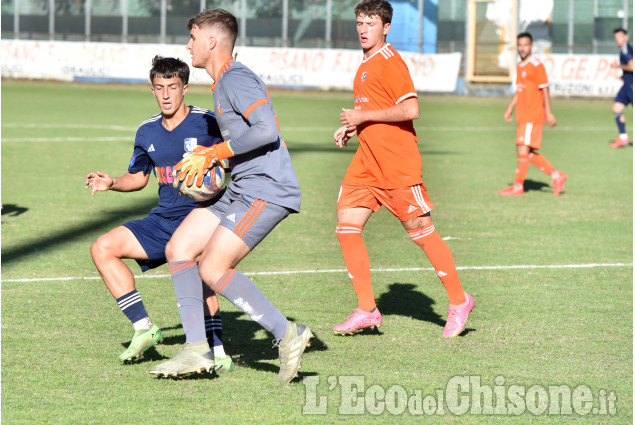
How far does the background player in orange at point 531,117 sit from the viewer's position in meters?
12.7

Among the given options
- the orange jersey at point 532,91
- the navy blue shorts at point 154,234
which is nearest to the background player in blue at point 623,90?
the orange jersey at point 532,91

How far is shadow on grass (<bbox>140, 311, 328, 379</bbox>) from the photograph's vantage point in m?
5.41

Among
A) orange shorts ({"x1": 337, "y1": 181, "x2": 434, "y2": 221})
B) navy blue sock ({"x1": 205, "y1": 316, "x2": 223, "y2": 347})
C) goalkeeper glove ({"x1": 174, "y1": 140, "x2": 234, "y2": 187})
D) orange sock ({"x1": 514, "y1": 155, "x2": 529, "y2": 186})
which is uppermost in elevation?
goalkeeper glove ({"x1": 174, "y1": 140, "x2": 234, "y2": 187})

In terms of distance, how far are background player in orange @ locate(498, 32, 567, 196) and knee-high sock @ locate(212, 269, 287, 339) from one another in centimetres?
826

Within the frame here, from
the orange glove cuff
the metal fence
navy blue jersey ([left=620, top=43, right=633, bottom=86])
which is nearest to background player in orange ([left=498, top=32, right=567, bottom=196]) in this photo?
navy blue jersey ([left=620, top=43, right=633, bottom=86])

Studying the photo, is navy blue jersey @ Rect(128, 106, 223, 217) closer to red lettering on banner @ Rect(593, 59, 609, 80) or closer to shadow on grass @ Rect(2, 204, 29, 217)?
shadow on grass @ Rect(2, 204, 29, 217)

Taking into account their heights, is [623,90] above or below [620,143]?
above

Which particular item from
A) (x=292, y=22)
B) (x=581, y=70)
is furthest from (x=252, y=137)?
(x=292, y=22)

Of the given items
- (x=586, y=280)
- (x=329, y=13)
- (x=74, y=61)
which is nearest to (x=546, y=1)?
(x=329, y=13)

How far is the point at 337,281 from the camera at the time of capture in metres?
7.69

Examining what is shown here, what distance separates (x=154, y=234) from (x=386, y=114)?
1648 millimetres

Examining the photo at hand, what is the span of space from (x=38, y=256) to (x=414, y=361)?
14.0 feet

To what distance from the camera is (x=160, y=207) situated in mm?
5496

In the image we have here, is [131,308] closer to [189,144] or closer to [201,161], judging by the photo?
[189,144]
